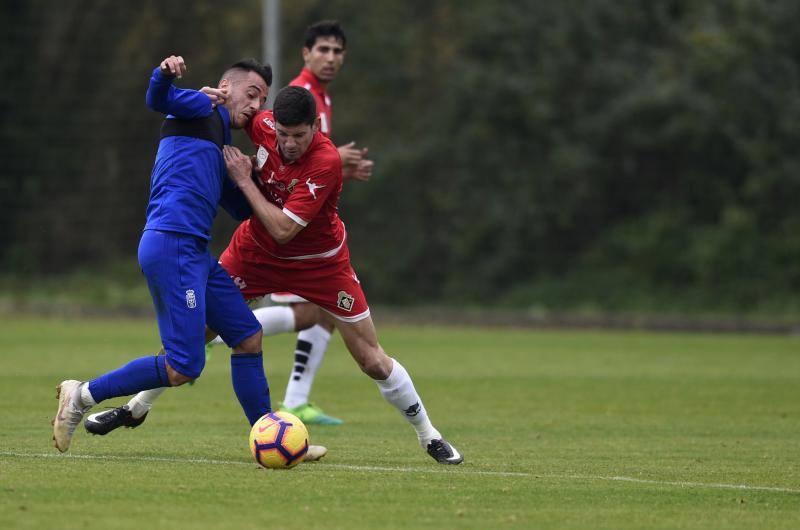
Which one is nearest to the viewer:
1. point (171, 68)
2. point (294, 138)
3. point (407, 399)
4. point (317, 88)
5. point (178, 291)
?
point (171, 68)

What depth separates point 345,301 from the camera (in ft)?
27.5

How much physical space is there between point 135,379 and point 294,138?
1673 mm

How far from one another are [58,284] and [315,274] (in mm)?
18755

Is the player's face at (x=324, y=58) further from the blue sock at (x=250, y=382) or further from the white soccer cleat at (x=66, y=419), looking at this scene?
the white soccer cleat at (x=66, y=419)

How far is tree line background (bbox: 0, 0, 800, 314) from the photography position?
2558 centimetres

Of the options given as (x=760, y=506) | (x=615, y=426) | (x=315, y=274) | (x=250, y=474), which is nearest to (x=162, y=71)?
(x=315, y=274)

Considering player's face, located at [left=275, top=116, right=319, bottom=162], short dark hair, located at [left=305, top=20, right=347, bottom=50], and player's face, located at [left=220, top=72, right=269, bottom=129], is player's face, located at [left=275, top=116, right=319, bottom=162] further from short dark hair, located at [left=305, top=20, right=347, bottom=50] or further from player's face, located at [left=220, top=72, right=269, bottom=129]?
short dark hair, located at [left=305, top=20, right=347, bottom=50]

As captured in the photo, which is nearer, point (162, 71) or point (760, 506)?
point (760, 506)

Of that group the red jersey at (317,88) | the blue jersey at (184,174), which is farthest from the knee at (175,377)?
the red jersey at (317,88)

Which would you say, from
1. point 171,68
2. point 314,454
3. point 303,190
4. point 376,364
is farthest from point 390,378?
point 171,68

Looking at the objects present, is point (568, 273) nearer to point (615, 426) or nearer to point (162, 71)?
point (615, 426)

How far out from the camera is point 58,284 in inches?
1029

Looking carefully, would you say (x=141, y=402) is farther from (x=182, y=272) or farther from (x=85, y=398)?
(x=182, y=272)

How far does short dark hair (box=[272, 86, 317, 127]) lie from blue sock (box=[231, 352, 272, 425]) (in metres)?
1.45
